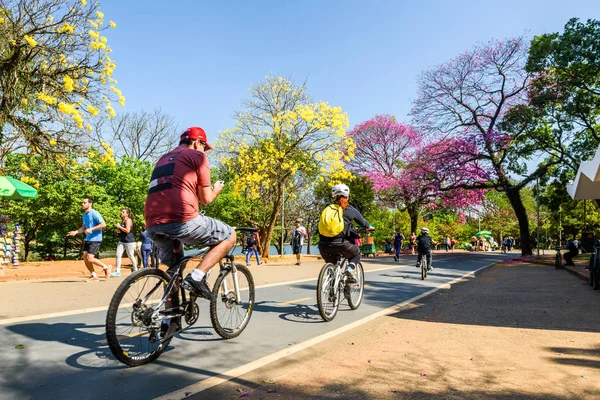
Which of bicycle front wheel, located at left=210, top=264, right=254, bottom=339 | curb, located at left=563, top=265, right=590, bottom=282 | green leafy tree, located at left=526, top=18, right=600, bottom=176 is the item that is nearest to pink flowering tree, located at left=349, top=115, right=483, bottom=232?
green leafy tree, located at left=526, top=18, right=600, bottom=176

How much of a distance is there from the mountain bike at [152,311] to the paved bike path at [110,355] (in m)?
0.17

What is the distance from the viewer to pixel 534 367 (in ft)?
13.5

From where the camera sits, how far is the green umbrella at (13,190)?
40.7 ft

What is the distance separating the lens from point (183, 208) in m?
3.93

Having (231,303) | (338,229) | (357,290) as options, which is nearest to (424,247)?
(357,290)

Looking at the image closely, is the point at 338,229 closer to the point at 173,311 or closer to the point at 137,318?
the point at 173,311

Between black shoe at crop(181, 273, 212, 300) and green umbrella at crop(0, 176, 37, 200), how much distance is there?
425 inches

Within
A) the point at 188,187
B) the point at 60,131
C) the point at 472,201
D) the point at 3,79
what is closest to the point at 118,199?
the point at 60,131

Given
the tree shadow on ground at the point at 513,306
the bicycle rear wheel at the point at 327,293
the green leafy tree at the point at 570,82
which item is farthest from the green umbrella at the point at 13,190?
the green leafy tree at the point at 570,82

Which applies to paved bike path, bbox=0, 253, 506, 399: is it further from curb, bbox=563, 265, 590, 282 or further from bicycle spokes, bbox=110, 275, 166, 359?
curb, bbox=563, 265, 590, 282

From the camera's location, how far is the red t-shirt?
154 inches

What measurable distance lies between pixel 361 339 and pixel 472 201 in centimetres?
2904

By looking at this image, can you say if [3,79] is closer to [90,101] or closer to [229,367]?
[90,101]

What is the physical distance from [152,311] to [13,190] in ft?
36.0
